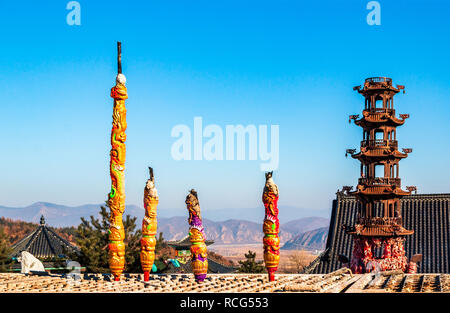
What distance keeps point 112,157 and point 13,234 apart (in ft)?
158

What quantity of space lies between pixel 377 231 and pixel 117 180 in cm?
1406

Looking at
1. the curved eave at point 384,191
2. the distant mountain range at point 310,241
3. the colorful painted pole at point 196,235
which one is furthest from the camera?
the distant mountain range at point 310,241

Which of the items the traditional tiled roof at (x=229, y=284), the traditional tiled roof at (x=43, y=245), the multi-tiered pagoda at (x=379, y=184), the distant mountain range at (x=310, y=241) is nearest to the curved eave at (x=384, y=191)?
the multi-tiered pagoda at (x=379, y=184)

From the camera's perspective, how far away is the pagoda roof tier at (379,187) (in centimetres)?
2811

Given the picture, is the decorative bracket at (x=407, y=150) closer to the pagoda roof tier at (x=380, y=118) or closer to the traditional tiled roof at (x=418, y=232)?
the pagoda roof tier at (x=380, y=118)

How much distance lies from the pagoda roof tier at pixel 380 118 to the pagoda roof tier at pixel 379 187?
2339 mm

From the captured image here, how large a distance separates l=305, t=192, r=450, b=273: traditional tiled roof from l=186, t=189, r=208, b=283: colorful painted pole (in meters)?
13.5

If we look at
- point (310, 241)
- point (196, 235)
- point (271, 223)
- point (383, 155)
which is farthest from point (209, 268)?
point (310, 241)

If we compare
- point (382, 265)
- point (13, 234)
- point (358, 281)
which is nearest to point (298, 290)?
point (358, 281)

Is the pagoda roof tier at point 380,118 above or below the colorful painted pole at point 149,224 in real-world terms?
above

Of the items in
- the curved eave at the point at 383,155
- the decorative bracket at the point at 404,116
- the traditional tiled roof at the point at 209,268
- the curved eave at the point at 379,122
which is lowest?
the traditional tiled roof at the point at 209,268

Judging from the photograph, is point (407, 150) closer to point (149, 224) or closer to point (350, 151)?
point (350, 151)

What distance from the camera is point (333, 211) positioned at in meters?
33.8
